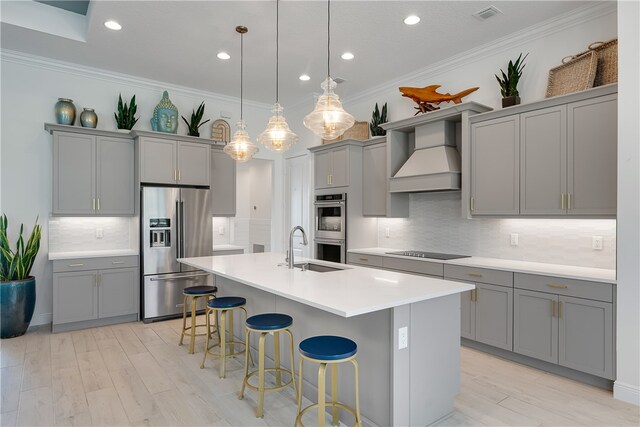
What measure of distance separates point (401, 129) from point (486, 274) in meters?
2.04

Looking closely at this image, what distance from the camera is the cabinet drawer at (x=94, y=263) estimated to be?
14.3 ft

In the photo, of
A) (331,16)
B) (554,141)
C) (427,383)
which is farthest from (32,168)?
(554,141)

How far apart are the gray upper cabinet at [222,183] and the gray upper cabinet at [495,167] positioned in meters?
3.44

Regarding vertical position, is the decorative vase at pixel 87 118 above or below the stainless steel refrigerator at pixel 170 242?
above

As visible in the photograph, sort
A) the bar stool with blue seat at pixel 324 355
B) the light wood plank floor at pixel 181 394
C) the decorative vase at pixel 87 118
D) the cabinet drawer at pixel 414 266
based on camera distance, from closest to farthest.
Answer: the bar stool with blue seat at pixel 324 355
the light wood plank floor at pixel 181 394
the cabinet drawer at pixel 414 266
the decorative vase at pixel 87 118

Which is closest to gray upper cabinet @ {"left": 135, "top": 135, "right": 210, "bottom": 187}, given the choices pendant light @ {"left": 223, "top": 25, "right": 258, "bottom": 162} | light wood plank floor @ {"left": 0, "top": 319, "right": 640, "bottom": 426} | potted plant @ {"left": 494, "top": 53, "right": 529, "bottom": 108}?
pendant light @ {"left": 223, "top": 25, "right": 258, "bottom": 162}

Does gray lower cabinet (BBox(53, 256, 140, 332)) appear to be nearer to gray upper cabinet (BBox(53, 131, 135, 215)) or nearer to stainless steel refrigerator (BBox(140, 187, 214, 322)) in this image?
stainless steel refrigerator (BBox(140, 187, 214, 322))

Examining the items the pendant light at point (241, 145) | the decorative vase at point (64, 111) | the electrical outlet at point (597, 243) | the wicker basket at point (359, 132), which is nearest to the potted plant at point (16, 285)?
the decorative vase at point (64, 111)

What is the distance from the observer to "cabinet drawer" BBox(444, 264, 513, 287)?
347 cm

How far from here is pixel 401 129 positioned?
4.74m

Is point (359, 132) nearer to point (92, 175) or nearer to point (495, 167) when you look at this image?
point (495, 167)

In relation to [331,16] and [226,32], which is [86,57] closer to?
[226,32]

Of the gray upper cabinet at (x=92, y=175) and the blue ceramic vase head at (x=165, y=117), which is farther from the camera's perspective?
the blue ceramic vase head at (x=165, y=117)

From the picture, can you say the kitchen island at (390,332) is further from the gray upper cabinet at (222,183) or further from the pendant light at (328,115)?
the gray upper cabinet at (222,183)
